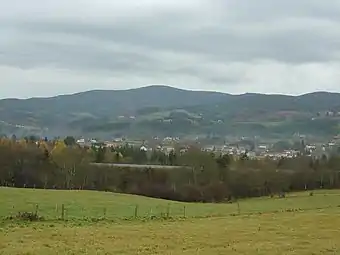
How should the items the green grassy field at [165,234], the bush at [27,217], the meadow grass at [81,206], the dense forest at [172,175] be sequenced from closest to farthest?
the green grassy field at [165,234]
the bush at [27,217]
the meadow grass at [81,206]
the dense forest at [172,175]

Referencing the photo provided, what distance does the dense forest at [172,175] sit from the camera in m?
89.2

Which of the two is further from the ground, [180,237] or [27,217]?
[180,237]

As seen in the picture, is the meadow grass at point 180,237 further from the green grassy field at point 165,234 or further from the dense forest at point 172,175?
the dense forest at point 172,175

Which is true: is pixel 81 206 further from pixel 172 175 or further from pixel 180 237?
pixel 172 175

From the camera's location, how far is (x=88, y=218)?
4038cm

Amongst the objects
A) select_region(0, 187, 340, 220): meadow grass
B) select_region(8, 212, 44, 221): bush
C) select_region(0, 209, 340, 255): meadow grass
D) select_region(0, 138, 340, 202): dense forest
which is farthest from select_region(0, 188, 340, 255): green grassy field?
select_region(0, 138, 340, 202): dense forest

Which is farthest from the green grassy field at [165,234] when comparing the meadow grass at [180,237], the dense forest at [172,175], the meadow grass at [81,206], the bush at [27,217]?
the dense forest at [172,175]

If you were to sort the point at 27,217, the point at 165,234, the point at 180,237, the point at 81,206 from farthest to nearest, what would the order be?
1. the point at 81,206
2. the point at 27,217
3. the point at 165,234
4. the point at 180,237

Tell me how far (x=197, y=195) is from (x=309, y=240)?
5832 cm

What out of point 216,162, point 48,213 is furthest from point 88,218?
point 216,162

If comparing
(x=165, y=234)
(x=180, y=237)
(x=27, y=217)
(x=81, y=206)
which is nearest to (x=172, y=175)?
(x=81, y=206)

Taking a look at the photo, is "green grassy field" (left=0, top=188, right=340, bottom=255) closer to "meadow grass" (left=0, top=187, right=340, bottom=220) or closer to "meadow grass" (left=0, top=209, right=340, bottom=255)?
"meadow grass" (left=0, top=209, right=340, bottom=255)

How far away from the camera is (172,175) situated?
315 feet

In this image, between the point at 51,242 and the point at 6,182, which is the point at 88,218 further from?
the point at 6,182
